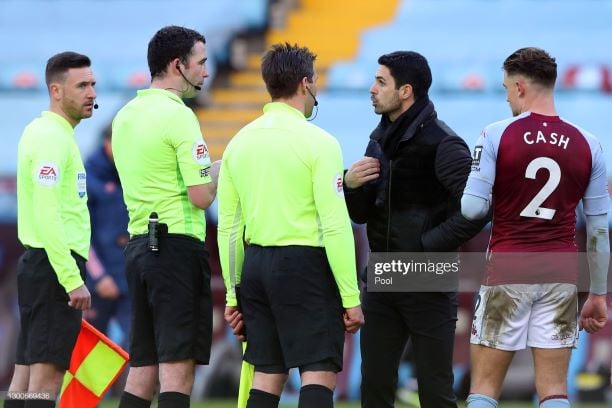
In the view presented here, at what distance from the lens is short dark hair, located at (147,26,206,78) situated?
19.2 feet

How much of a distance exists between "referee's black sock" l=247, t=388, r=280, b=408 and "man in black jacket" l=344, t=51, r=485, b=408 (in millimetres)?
855

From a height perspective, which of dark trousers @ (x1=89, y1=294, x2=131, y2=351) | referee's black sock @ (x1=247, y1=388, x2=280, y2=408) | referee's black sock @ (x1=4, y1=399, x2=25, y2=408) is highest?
referee's black sock @ (x1=247, y1=388, x2=280, y2=408)

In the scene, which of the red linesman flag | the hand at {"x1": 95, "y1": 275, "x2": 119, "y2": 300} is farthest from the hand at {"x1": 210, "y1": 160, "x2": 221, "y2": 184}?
the hand at {"x1": 95, "y1": 275, "x2": 119, "y2": 300}

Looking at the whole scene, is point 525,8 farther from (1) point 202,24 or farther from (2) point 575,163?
(2) point 575,163

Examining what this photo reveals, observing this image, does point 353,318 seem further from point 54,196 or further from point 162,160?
point 54,196

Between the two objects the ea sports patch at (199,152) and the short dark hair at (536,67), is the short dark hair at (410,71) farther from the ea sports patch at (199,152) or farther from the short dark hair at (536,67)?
the ea sports patch at (199,152)

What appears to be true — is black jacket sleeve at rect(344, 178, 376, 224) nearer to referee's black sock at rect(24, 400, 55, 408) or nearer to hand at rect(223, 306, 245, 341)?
hand at rect(223, 306, 245, 341)

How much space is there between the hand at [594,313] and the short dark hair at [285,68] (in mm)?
1616

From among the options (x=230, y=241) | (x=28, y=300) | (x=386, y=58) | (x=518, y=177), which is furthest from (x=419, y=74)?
(x=28, y=300)

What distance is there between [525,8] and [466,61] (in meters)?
0.65

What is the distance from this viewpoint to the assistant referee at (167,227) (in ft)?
18.6

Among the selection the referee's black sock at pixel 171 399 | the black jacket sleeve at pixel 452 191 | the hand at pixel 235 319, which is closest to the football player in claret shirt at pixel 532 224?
the black jacket sleeve at pixel 452 191

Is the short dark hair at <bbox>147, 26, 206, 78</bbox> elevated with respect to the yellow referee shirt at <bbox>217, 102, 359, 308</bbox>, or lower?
elevated

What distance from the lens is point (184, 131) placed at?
566cm
